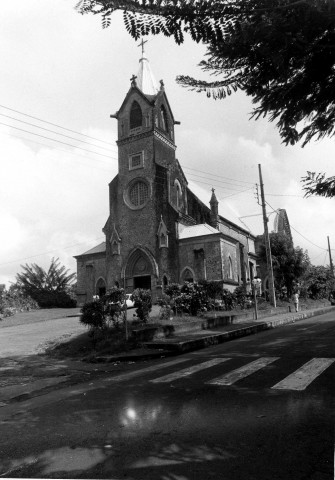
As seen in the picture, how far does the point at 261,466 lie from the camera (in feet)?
10.7

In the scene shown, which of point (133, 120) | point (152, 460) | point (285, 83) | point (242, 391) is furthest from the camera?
point (133, 120)

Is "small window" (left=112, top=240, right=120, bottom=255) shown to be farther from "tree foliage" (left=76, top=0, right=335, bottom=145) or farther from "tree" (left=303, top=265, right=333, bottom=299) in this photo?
"tree foliage" (left=76, top=0, right=335, bottom=145)

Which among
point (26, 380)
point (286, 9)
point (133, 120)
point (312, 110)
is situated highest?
point (133, 120)

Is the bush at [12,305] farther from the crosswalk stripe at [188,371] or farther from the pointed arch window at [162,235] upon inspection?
the crosswalk stripe at [188,371]

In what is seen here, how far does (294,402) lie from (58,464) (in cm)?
316

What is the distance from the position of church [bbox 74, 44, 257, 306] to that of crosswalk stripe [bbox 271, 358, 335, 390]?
2326cm

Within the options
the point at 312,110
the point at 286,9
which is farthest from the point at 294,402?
the point at 286,9

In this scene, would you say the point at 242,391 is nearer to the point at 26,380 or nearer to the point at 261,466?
the point at 261,466

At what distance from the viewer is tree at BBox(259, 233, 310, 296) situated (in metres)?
33.3

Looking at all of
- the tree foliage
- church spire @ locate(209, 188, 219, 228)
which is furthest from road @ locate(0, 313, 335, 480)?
church spire @ locate(209, 188, 219, 228)

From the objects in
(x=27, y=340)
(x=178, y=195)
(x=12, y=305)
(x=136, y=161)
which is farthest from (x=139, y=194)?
(x=27, y=340)

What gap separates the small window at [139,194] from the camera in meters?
35.3

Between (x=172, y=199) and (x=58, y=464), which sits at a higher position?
(x=172, y=199)

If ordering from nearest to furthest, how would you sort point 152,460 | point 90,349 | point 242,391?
1. point 152,460
2. point 242,391
3. point 90,349
